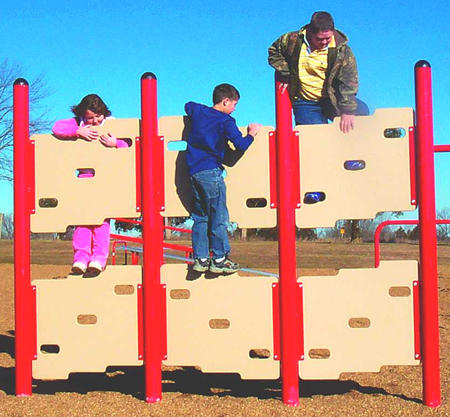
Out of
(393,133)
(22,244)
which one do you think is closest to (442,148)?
(393,133)


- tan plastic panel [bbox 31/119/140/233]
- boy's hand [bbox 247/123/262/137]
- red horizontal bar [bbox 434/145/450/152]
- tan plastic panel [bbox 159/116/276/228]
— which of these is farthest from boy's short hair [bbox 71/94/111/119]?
red horizontal bar [bbox 434/145/450/152]

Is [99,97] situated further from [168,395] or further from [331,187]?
[168,395]

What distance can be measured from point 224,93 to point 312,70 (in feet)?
2.05

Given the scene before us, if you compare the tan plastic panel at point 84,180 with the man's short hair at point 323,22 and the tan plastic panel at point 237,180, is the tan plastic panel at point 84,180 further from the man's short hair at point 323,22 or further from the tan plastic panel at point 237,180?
the man's short hair at point 323,22

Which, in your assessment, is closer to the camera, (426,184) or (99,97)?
(426,184)

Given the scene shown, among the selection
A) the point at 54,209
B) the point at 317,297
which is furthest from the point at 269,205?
the point at 54,209

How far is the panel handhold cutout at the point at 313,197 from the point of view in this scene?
4055 millimetres

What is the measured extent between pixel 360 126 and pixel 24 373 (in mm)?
2877

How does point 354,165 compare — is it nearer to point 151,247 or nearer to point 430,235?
point 430,235

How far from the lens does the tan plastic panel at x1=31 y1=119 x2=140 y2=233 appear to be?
419 centimetres

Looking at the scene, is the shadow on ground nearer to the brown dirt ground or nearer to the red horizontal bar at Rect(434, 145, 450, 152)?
the brown dirt ground

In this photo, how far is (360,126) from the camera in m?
4.02

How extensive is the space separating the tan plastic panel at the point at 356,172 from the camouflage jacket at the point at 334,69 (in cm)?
16

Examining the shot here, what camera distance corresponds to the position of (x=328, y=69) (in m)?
4.05
